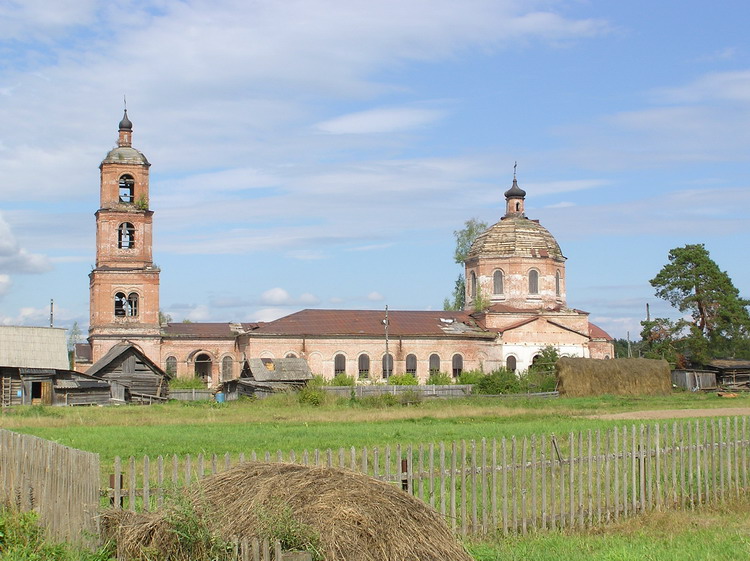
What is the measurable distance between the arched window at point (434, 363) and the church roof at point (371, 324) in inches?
57.4

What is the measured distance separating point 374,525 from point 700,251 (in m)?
58.4

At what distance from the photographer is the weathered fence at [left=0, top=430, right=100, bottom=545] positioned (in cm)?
959

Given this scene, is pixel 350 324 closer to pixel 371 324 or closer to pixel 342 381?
pixel 371 324

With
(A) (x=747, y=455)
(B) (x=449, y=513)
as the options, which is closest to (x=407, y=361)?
(A) (x=747, y=455)

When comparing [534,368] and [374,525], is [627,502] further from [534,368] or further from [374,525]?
[534,368]

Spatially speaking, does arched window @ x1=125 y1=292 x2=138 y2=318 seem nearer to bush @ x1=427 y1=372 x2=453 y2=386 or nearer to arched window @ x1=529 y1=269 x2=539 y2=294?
bush @ x1=427 y1=372 x2=453 y2=386

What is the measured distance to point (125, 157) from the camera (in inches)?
2196

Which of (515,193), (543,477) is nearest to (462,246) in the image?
(515,193)

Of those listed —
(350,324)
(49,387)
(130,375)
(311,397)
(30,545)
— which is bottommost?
(30,545)

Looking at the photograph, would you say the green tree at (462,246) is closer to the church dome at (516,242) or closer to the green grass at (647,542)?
the church dome at (516,242)

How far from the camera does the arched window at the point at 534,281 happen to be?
2571 inches

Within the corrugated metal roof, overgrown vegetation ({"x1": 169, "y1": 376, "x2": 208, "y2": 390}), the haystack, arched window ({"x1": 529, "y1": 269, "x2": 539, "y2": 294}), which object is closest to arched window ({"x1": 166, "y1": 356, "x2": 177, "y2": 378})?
overgrown vegetation ({"x1": 169, "y1": 376, "x2": 208, "y2": 390})

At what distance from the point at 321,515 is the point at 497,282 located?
58324 millimetres

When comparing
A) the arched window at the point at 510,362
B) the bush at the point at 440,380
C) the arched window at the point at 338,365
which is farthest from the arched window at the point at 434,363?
the arched window at the point at 338,365
